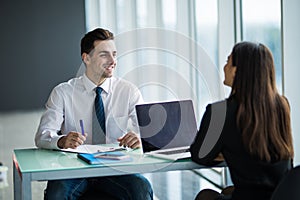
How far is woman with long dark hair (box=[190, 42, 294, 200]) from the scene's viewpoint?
2.33 metres

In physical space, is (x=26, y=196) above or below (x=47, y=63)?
below

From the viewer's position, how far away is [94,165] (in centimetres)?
247

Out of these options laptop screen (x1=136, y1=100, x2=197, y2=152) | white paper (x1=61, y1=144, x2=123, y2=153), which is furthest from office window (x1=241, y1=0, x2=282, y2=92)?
white paper (x1=61, y1=144, x2=123, y2=153)

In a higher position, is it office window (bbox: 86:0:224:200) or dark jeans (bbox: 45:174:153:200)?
office window (bbox: 86:0:224:200)

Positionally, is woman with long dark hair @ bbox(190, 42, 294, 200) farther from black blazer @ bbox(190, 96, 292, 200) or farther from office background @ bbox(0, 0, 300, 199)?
office background @ bbox(0, 0, 300, 199)

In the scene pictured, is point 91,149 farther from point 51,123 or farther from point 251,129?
point 251,129

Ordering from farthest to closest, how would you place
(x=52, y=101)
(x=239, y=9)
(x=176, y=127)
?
(x=239, y=9)
(x=52, y=101)
(x=176, y=127)

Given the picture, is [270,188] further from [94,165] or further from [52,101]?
[52,101]

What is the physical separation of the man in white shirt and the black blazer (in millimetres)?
604

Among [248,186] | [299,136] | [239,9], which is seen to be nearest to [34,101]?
[239,9]

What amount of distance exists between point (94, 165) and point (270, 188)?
2.48 ft

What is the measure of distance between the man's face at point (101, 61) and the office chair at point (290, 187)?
57.0 inches

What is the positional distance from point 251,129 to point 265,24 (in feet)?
7.28

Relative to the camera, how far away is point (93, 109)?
322 centimetres
